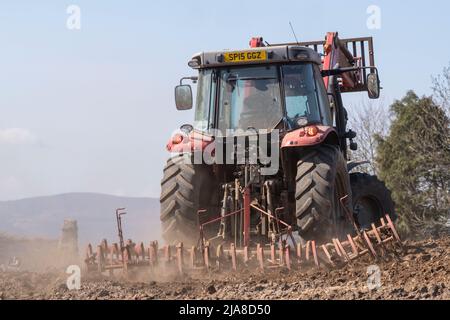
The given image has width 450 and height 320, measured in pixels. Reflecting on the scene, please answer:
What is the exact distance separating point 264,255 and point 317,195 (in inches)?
33.7

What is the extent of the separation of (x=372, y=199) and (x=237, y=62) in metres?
2.94

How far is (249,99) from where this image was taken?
8.99 metres

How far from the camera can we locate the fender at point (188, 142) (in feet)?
28.7

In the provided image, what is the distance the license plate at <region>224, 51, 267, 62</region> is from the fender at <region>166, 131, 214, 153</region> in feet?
2.92

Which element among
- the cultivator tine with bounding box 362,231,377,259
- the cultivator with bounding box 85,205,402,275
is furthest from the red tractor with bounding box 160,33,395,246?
the cultivator tine with bounding box 362,231,377,259

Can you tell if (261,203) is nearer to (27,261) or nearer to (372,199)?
(372,199)

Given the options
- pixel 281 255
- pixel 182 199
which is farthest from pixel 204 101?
pixel 281 255

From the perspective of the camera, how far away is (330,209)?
8.19m

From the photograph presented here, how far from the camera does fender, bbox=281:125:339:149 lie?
828cm

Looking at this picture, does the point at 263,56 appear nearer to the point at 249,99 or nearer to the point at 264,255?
the point at 249,99

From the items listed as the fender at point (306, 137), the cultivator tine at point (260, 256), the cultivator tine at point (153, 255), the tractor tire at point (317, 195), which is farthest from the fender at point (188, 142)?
the cultivator tine at point (260, 256)
